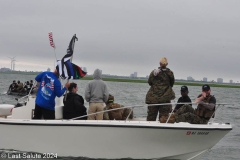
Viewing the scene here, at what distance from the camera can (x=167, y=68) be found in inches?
376

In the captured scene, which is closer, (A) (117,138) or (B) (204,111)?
(A) (117,138)

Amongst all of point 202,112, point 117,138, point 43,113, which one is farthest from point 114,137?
point 202,112

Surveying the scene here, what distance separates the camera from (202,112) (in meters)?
9.36

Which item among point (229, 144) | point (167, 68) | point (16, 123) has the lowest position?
point (229, 144)

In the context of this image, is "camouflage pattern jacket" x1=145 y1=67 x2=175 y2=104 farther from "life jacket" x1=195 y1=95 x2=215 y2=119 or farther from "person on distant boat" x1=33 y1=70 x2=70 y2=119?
"person on distant boat" x1=33 y1=70 x2=70 y2=119

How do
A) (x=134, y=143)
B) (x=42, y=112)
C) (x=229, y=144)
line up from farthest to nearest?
(x=229, y=144)
(x=42, y=112)
(x=134, y=143)

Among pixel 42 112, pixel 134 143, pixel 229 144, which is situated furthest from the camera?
pixel 229 144

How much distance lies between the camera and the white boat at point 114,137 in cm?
912

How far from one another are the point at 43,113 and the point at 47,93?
18.5 inches

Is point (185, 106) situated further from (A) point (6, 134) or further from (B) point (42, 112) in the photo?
(A) point (6, 134)

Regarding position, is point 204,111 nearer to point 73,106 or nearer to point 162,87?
point 162,87

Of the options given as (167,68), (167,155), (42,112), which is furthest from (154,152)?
(42,112)

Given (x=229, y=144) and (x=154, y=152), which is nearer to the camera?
(x=154, y=152)

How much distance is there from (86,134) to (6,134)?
1.92 metres
